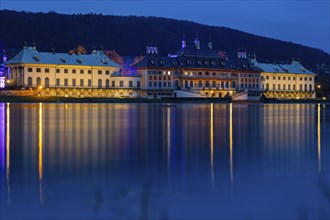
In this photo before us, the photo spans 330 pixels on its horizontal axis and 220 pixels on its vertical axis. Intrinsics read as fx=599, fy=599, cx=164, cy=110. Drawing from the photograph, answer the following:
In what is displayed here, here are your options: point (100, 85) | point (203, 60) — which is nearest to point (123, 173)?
point (100, 85)

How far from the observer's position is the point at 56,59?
9194cm

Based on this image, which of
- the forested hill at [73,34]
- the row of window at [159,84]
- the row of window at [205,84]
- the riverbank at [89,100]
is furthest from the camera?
the forested hill at [73,34]

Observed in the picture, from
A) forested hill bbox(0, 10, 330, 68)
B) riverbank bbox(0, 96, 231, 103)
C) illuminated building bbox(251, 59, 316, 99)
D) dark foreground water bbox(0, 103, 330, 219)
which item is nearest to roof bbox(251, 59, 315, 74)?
illuminated building bbox(251, 59, 316, 99)

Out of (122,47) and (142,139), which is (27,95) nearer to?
(142,139)

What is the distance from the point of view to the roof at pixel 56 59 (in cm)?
8988

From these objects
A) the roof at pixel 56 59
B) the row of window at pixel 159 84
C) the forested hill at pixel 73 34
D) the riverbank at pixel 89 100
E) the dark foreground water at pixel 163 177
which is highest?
the forested hill at pixel 73 34

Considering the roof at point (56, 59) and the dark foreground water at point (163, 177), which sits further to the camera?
Result: the roof at point (56, 59)

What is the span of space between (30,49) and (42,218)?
8521cm

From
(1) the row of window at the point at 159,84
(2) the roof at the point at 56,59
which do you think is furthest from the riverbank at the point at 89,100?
(2) the roof at the point at 56,59

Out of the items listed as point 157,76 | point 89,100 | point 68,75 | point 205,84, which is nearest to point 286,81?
point 205,84

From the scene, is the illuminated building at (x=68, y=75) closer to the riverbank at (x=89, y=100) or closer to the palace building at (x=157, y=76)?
the palace building at (x=157, y=76)

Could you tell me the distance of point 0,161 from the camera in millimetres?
15109

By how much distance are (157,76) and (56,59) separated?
16799 millimetres

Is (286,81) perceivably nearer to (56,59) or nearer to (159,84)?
(159,84)
